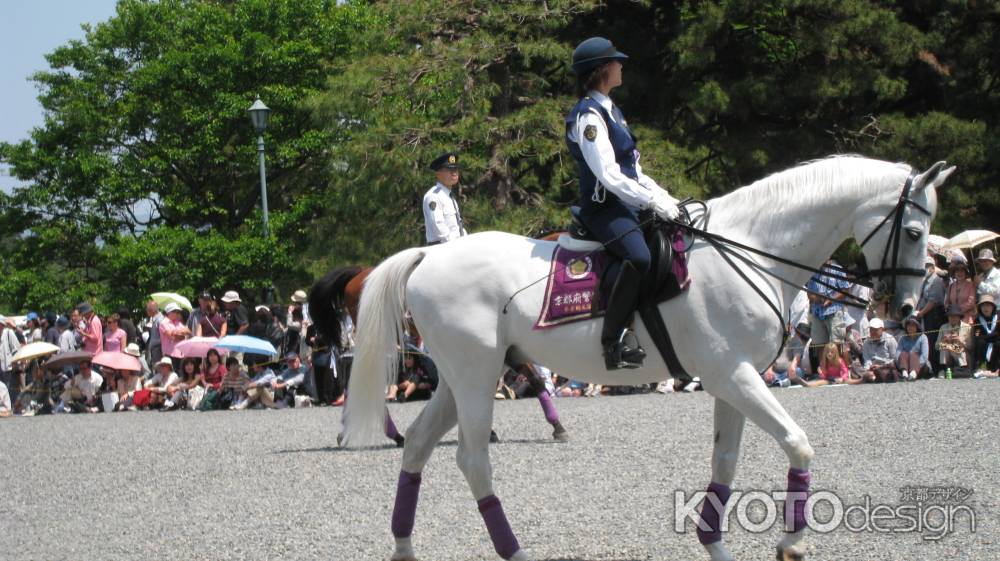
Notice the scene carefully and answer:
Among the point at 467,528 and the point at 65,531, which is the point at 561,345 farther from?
the point at 65,531

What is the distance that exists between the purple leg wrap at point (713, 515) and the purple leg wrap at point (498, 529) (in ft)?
3.17

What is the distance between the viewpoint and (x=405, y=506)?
690 centimetres

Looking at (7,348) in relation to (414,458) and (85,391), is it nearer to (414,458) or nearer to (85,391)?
(85,391)

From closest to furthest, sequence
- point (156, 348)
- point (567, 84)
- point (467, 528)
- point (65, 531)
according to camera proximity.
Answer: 1. point (467, 528)
2. point (65, 531)
3. point (156, 348)
4. point (567, 84)

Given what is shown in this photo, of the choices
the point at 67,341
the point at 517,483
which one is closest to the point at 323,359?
the point at 67,341

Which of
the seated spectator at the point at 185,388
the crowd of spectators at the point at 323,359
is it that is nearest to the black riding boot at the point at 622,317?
the crowd of spectators at the point at 323,359

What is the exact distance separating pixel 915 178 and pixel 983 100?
75.7 ft

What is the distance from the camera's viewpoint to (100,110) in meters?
41.9

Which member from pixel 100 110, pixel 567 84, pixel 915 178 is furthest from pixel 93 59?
pixel 915 178

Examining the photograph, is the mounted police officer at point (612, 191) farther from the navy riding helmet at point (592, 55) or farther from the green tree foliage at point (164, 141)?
the green tree foliage at point (164, 141)

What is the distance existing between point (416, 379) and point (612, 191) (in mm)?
12732

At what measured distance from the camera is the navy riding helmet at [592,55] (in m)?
6.95

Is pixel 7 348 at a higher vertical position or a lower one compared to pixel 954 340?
lower

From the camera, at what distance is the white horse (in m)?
6.45
